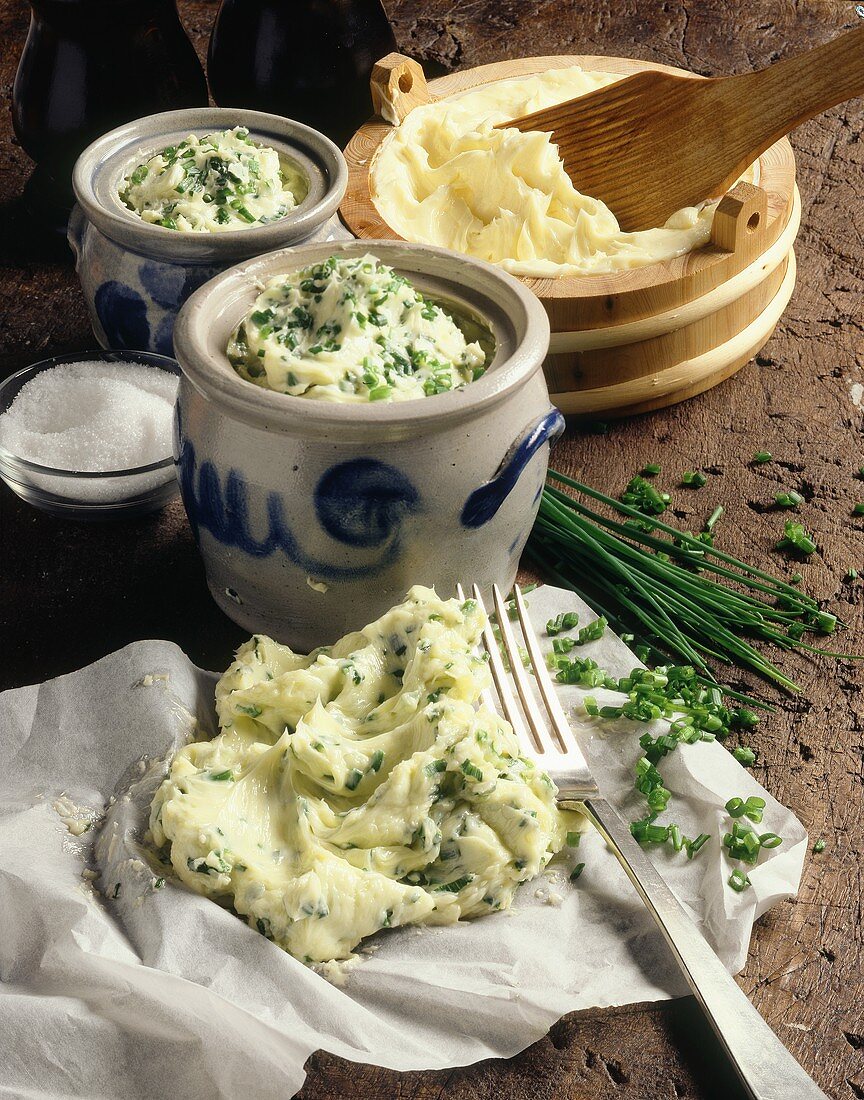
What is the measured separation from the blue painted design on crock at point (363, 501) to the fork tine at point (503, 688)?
15 cm

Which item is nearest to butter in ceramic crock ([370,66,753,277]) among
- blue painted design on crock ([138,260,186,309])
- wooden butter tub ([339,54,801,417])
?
wooden butter tub ([339,54,801,417])

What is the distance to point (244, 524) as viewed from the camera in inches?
58.4

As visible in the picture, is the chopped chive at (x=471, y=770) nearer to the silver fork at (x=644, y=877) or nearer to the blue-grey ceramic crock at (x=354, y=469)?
the silver fork at (x=644, y=877)

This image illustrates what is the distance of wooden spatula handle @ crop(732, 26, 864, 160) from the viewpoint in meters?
1.94

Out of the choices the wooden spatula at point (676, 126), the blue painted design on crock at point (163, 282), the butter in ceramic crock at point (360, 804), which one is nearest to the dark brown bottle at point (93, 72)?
the blue painted design on crock at point (163, 282)

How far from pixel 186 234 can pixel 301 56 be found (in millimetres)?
818

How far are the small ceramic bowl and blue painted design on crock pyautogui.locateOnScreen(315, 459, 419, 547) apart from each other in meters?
0.53

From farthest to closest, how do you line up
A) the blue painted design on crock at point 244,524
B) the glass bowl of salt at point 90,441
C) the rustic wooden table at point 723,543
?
the glass bowl of salt at point 90,441, the blue painted design on crock at point 244,524, the rustic wooden table at point 723,543

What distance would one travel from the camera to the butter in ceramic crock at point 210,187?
1805 mm

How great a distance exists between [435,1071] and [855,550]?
1035 mm

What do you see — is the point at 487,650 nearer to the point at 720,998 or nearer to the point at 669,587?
the point at 669,587

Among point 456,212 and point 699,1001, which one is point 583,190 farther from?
point 699,1001

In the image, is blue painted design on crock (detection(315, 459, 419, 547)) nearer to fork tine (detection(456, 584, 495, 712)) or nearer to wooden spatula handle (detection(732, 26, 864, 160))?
fork tine (detection(456, 584, 495, 712))

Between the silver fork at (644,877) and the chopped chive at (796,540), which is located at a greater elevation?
the silver fork at (644,877)
